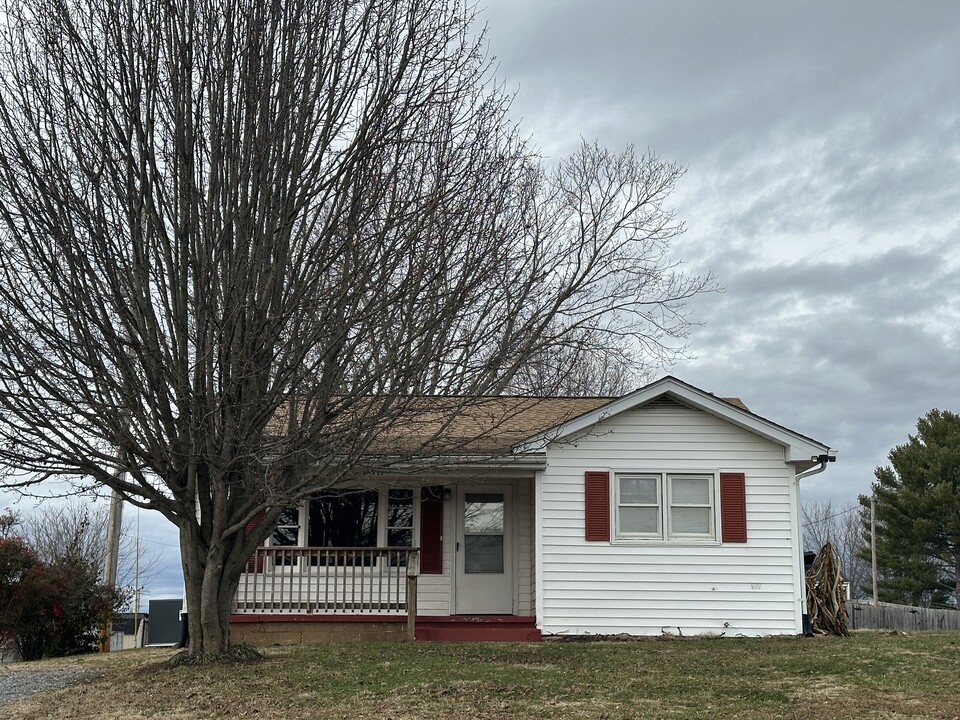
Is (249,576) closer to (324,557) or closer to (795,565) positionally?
(324,557)

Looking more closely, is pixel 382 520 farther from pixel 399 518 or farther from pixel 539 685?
pixel 539 685

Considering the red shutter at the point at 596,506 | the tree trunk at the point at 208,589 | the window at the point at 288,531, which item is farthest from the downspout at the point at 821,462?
the tree trunk at the point at 208,589

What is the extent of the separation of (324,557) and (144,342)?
276 inches

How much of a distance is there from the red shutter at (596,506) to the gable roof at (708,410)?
32.6 inches

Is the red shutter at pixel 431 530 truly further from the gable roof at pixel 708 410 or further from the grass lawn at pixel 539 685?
the grass lawn at pixel 539 685

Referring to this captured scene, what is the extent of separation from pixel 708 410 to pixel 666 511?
172 cm

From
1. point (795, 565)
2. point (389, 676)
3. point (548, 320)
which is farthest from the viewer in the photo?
point (795, 565)

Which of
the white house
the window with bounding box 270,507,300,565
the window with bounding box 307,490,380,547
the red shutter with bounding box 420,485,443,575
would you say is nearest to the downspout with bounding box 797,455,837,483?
the white house

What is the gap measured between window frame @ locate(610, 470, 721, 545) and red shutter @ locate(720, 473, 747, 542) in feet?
0.27

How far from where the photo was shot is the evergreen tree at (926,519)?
4031 centimetres

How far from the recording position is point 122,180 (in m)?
11.3

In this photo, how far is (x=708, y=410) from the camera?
53.1ft

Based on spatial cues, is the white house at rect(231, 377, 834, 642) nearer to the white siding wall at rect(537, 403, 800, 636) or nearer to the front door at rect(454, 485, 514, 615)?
the white siding wall at rect(537, 403, 800, 636)

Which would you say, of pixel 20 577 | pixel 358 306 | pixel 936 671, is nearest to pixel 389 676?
pixel 358 306
